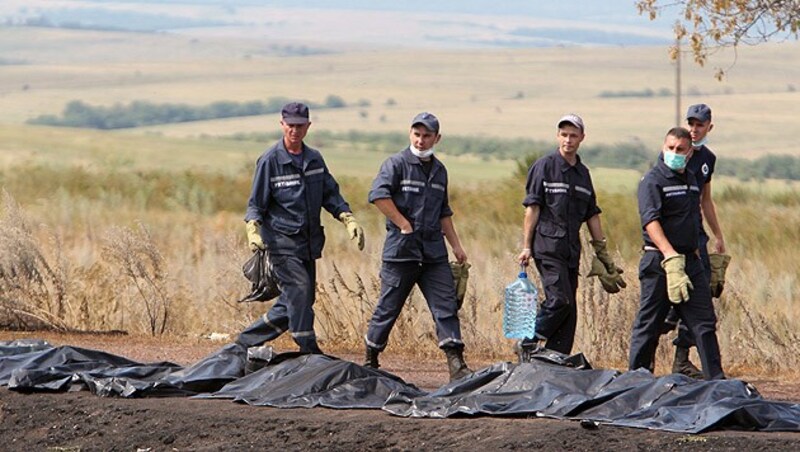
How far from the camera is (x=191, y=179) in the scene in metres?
43.6

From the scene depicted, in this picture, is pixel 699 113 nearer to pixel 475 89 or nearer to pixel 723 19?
pixel 723 19

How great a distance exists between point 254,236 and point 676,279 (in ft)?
9.07

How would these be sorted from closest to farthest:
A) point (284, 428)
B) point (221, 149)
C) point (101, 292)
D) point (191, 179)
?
point (284, 428), point (101, 292), point (191, 179), point (221, 149)

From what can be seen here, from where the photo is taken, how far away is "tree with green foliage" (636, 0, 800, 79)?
17.7m

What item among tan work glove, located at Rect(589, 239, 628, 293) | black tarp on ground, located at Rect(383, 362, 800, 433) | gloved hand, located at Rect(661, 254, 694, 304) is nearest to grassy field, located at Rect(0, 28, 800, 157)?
tan work glove, located at Rect(589, 239, 628, 293)

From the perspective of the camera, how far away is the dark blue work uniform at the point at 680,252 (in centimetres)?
1139

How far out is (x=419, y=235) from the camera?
12.0m

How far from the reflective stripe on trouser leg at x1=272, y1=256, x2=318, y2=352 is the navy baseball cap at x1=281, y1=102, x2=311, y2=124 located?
918 mm

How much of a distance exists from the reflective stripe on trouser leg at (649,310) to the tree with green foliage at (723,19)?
6.35m

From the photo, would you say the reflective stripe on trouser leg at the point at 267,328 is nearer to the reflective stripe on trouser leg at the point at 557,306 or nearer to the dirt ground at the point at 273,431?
the dirt ground at the point at 273,431

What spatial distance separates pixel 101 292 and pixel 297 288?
615cm

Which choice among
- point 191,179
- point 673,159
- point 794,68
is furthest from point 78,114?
point 673,159

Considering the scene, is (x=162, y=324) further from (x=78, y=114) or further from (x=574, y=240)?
(x=78, y=114)

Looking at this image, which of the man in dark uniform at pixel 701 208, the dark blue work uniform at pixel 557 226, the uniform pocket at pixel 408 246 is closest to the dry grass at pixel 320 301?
the man in dark uniform at pixel 701 208
